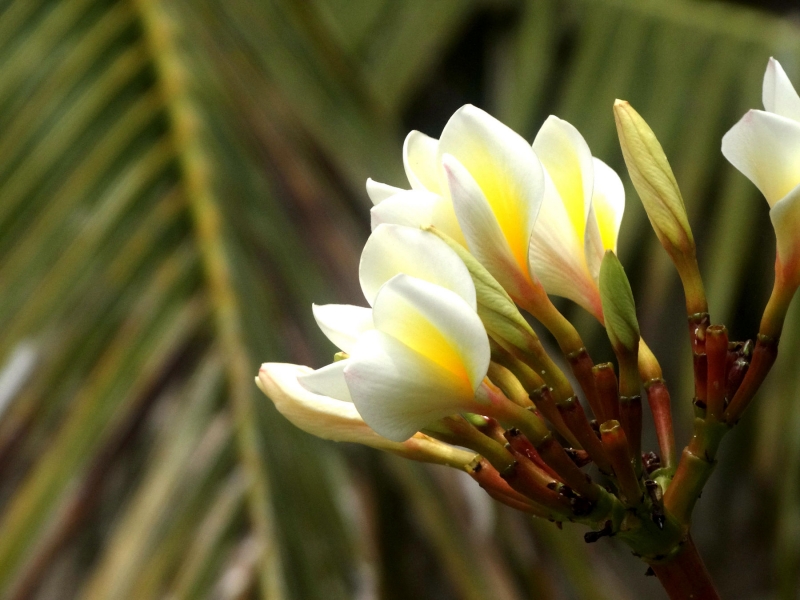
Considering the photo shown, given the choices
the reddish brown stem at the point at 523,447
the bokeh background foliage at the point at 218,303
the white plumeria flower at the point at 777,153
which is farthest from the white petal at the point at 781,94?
the bokeh background foliage at the point at 218,303

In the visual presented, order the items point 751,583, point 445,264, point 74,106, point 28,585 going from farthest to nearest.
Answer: point 751,583
point 74,106
point 28,585
point 445,264

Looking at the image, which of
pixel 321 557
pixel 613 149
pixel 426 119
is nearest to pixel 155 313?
pixel 321 557

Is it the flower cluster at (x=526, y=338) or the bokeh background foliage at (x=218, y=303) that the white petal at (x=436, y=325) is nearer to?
the flower cluster at (x=526, y=338)

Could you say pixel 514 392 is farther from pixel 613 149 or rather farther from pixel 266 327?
pixel 613 149

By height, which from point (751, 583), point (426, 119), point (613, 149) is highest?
point (426, 119)

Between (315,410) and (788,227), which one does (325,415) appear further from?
(788,227)

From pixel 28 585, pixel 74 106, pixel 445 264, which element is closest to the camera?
pixel 445 264

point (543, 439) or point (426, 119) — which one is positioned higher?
point (426, 119)
